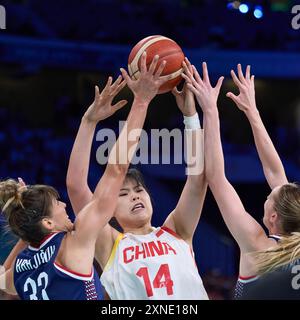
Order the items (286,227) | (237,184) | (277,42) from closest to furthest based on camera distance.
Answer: (286,227) → (237,184) → (277,42)

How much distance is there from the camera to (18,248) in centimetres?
418

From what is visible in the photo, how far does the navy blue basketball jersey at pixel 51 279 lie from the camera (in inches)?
138

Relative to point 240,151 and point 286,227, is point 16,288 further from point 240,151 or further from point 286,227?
point 240,151

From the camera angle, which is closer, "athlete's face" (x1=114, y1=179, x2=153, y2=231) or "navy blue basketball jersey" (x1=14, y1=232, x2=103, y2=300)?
"navy blue basketball jersey" (x1=14, y1=232, x2=103, y2=300)

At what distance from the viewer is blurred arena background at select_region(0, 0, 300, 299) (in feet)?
34.5

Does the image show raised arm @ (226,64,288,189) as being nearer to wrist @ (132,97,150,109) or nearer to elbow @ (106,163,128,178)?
wrist @ (132,97,150,109)

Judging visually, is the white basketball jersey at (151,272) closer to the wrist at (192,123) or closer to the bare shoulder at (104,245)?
the bare shoulder at (104,245)

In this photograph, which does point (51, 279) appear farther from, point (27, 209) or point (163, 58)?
point (163, 58)

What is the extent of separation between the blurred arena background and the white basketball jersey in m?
5.88

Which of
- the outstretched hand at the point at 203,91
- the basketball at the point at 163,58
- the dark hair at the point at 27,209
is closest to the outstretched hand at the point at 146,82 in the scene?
the basketball at the point at 163,58

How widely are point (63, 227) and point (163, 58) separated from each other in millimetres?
1131

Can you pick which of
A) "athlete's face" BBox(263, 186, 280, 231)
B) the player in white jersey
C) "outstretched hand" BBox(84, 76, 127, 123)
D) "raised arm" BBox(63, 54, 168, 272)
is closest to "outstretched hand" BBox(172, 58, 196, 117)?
the player in white jersey
